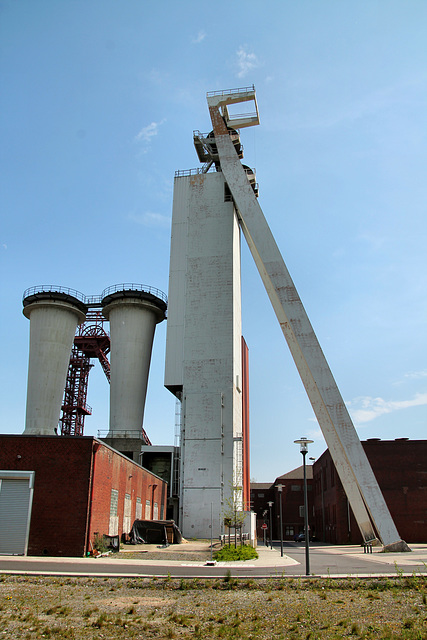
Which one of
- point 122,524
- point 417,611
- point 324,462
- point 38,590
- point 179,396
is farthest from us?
point 324,462

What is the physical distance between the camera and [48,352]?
43500mm

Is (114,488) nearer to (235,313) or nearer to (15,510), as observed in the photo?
(15,510)

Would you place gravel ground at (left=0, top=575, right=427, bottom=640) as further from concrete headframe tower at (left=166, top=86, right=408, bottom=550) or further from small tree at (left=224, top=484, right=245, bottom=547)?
small tree at (left=224, top=484, right=245, bottom=547)

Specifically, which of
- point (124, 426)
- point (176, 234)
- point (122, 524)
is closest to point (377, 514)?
point (122, 524)

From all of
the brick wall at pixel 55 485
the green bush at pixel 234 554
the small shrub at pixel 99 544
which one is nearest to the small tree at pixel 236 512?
the green bush at pixel 234 554

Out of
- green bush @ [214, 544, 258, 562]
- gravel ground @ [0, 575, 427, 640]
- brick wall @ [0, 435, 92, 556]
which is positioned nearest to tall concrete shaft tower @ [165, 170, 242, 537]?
green bush @ [214, 544, 258, 562]

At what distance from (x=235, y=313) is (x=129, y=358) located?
1011 centimetres

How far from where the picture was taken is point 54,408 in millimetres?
42531

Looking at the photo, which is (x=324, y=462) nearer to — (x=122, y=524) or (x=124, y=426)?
(x=124, y=426)

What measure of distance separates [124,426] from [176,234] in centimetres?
1611

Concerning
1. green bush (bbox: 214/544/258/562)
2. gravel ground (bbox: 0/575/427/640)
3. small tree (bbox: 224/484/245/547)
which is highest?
small tree (bbox: 224/484/245/547)

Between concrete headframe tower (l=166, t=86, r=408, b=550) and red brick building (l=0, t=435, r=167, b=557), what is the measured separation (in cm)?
1228

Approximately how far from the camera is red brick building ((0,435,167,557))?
20.5m

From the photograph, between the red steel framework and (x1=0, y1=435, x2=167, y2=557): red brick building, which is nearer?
(x1=0, y1=435, x2=167, y2=557): red brick building
